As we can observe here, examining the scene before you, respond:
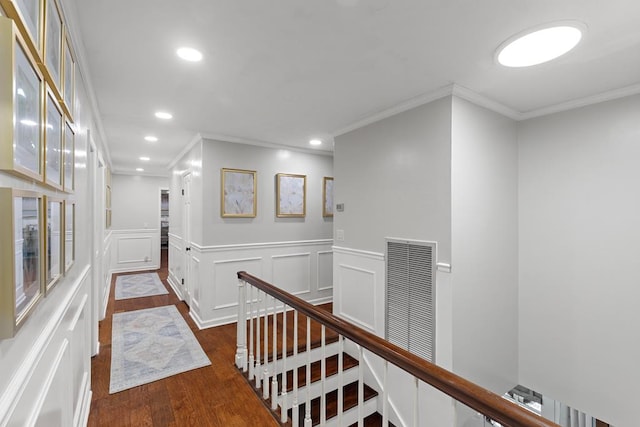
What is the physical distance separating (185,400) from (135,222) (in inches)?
232

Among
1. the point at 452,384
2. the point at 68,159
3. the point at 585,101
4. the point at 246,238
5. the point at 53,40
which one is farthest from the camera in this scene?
the point at 246,238

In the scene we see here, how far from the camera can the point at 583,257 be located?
8.09 feet

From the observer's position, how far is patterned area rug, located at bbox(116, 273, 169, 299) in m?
5.00

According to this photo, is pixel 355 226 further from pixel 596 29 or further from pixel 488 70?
pixel 596 29

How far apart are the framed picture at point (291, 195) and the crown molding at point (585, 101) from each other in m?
2.73

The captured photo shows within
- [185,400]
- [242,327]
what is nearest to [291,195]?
[242,327]

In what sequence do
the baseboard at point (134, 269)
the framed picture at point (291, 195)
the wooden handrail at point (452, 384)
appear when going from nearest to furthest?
the wooden handrail at point (452, 384) < the framed picture at point (291, 195) < the baseboard at point (134, 269)

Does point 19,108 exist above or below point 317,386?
above

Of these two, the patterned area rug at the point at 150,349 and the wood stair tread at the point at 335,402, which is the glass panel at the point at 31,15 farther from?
the wood stair tread at the point at 335,402

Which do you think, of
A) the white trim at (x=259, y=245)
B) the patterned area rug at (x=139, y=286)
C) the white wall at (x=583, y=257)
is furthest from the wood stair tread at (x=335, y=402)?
the patterned area rug at (x=139, y=286)

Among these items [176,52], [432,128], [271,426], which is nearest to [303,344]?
[271,426]

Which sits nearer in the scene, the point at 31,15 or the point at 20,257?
the point at 20,257

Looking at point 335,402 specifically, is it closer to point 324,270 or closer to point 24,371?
point 324,270

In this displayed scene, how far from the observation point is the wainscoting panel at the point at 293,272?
13.8 ft
